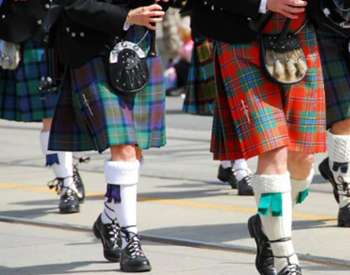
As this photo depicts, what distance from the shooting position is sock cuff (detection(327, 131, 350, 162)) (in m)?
6.65

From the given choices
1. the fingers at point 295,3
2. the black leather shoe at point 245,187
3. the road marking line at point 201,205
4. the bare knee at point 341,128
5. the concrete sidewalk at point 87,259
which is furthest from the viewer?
the black leather shoe at point 245,187

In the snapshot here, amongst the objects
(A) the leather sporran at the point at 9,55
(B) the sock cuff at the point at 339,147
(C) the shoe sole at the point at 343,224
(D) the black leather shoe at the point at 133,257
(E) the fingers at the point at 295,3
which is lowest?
(C) the shoe sole at the point at 343,224

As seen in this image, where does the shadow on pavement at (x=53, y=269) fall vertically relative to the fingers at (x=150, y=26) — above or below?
below

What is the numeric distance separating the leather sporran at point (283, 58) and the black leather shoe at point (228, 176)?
322cm

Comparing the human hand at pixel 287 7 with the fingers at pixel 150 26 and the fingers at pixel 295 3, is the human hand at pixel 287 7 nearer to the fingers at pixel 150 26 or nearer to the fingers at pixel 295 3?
the fingers at pixel 295 3

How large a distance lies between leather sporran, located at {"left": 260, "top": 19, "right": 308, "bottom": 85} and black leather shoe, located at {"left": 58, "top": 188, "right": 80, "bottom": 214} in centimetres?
270

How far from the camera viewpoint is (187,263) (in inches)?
234

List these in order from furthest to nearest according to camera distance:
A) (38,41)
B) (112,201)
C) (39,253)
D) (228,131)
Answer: (38,41)
(39,253)
(112,201)
(228,131)

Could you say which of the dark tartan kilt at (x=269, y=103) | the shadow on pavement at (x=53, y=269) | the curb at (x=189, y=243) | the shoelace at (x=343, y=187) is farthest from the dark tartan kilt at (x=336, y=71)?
the shadow on pavement at (x=53, y=269)

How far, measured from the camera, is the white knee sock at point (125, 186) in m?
5.73

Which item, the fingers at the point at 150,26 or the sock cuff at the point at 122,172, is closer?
the fingers at the point at 150,26

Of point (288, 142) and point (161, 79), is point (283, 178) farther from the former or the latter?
point (161, 79)

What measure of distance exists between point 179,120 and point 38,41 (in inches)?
293

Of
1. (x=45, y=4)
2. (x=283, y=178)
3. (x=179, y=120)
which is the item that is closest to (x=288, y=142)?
(x=283, y=178)
